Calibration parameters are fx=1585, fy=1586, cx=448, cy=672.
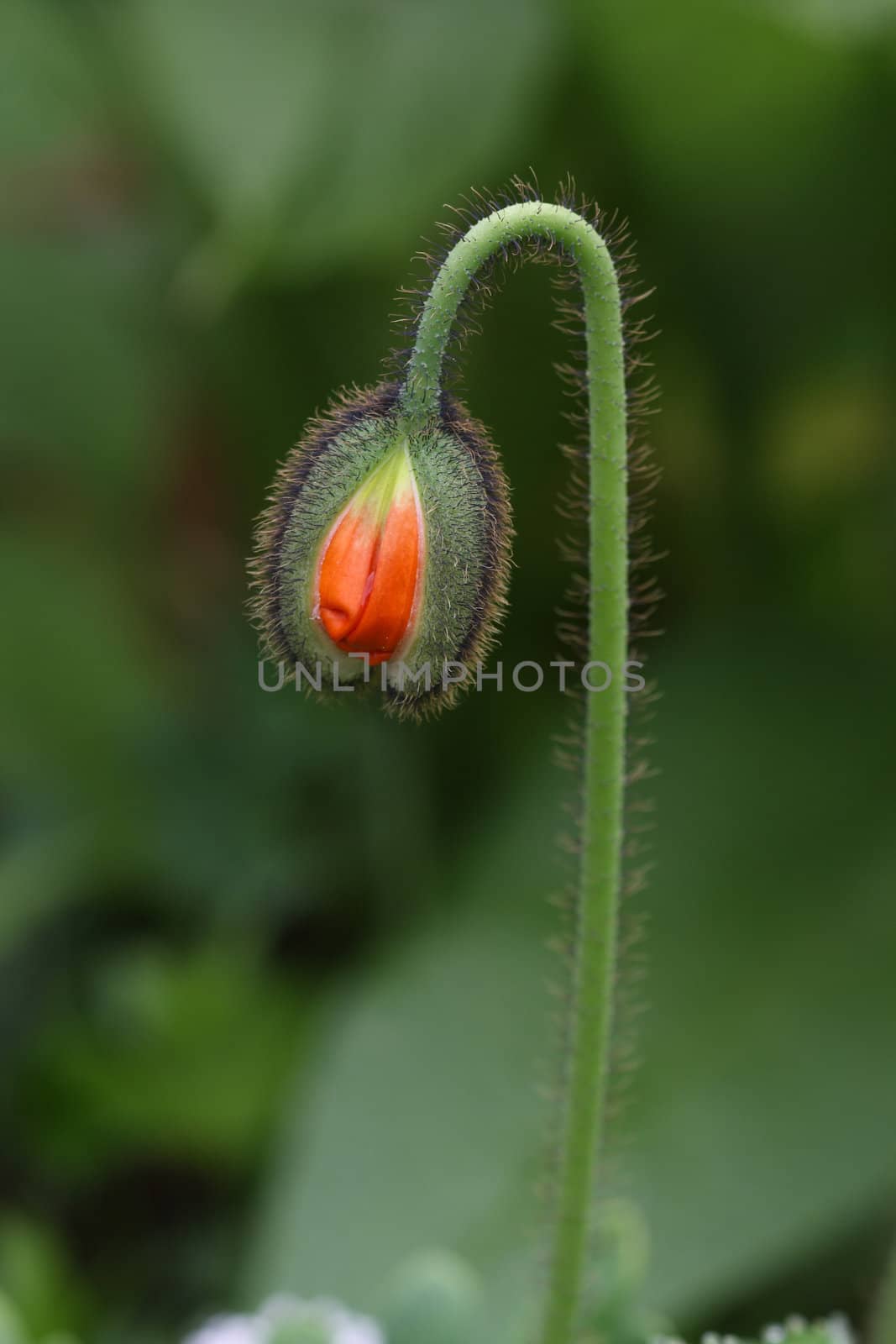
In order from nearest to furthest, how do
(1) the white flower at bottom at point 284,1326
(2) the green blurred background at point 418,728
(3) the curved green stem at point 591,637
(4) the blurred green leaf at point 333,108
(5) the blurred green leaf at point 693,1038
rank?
1. (3) the curved green stem at point 591,637
2. (1) the white flower at bottom at point 284,1326
3. (5) the blurred green leaf at point 693,1038
4. (2) the green blurred background at point 418,728
5. (4) the blurred green leaf at point 333,108

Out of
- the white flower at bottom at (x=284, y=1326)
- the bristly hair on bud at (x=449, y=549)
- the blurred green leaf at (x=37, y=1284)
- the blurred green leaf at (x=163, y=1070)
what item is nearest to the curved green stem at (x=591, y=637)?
the bristly hair on bud at (x=449, y=549)

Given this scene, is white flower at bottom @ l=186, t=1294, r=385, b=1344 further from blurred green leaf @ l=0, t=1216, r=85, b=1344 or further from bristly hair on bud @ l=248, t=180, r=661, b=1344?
blurred green leaf @ l=0, t=1216, r=85, b=1344

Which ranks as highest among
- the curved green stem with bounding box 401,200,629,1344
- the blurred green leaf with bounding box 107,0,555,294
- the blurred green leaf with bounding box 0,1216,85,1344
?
the blurred green leaf with bounding box 107,0,555,294

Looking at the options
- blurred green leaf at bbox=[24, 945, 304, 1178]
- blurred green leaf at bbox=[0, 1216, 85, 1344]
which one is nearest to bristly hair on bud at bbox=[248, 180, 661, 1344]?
blurred green leaf at bbox=[0, 1216, 85, 1344]

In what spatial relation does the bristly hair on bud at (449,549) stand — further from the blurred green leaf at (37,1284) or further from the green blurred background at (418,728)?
the blurred green leaf at (37,1284)

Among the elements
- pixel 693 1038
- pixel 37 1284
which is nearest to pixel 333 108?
pixel 693 1038

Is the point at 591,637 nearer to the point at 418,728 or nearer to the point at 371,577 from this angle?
the point at 371,577

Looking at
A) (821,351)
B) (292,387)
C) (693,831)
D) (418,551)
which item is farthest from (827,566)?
(418,551)
